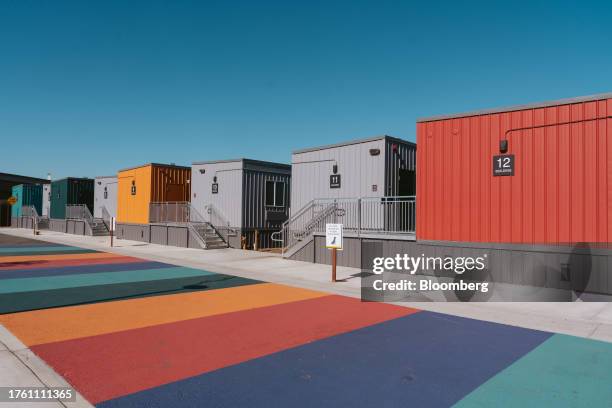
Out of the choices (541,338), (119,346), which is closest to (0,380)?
(119,346)

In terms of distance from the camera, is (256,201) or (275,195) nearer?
(256,201)

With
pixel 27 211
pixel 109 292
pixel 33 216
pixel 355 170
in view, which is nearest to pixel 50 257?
pixel 109 292

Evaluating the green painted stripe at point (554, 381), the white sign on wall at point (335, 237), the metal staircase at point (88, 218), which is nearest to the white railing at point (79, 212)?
the metal staircase at point (88, 218)

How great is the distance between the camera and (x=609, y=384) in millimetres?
4824

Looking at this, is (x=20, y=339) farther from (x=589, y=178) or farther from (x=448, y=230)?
(x=589, y=178)

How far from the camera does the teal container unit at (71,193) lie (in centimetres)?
3584

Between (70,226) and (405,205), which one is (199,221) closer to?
(405,205)

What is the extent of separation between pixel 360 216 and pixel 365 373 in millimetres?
10094

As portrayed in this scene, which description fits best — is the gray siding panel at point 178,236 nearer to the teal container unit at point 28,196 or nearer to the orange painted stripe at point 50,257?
the orange painted stripe at point 50,257

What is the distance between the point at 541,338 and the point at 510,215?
5.18m

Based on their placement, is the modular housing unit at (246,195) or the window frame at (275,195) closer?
the modular housing unit at (246,195)

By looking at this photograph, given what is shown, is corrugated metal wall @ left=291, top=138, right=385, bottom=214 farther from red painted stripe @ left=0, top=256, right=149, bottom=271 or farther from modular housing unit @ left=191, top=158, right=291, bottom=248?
red painted stripe @ left=0, top=256, right=149, bottom=271

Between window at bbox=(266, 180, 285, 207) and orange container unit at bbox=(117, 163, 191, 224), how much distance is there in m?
7.67

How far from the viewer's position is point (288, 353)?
19.0ft
